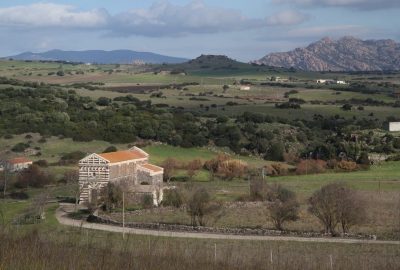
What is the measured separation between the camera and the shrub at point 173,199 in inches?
1697

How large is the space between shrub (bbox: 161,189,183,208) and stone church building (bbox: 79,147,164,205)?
19.9 inches

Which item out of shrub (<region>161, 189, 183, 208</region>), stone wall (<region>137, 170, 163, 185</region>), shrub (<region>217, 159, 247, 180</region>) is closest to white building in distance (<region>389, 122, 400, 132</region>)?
shrub (<region>217, 159, 247, 180</region>)

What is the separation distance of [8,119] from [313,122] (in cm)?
3778

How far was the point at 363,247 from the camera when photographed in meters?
26.7

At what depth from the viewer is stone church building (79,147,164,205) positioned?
44.9 metres

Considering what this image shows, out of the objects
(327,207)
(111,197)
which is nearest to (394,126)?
(111,197)

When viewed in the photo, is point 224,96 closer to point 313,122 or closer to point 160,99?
point 160,99

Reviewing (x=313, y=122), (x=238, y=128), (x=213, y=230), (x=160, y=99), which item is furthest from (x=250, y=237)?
(x=160, y=99)

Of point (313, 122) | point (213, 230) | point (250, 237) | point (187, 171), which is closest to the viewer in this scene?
point (250, 237)

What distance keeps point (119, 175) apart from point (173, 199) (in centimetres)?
610

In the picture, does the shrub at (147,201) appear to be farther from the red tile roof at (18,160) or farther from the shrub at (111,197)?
the red tile roof at (18,160)

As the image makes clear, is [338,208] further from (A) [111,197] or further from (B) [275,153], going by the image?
(B) [275,153]

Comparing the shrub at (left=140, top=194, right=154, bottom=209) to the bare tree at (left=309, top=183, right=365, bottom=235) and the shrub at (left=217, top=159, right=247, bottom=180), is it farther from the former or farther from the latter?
the bare tree at (left=309, top=183, right=365, bottom=235)

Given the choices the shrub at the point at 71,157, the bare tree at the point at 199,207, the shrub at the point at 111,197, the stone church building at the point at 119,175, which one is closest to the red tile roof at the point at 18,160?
the shrub at the point at 71,157
